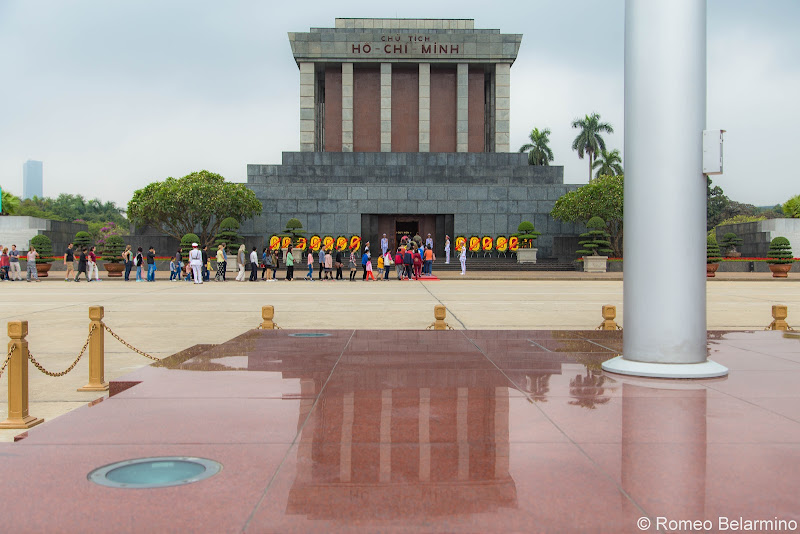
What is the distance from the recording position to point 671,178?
6.44 m

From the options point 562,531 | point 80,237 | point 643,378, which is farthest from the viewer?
point 80,237

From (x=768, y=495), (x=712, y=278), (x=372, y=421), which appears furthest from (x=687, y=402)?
(x=712, y=278)

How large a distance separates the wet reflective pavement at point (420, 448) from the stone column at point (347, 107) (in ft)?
141

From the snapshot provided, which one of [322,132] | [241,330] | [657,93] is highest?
[322,132]

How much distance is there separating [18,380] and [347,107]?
44.8 m

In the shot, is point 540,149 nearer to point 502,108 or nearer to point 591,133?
point 591,133

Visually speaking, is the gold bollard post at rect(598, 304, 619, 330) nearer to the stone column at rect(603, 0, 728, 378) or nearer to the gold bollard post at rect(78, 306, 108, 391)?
the stone column at rect(603, 0, 728, 378)

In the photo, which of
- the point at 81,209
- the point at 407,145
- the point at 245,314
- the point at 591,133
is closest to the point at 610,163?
the point at 591,133

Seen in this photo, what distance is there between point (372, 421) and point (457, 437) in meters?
0.70

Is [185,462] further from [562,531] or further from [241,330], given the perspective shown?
[241,330]

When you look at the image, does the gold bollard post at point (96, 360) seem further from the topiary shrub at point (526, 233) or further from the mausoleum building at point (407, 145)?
the mausoleum building at point (407, 145)

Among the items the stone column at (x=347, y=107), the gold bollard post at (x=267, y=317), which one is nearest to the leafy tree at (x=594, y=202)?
the stone column at (x=347, y=107)

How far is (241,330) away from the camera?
489 inches

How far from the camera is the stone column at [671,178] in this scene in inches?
253
